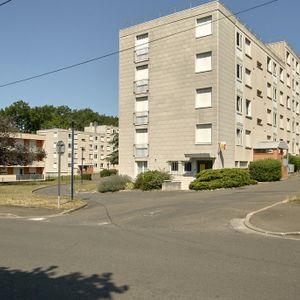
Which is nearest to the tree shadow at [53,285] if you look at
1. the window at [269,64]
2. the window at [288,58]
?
the window at [269,64]

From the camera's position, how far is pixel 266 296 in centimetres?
582

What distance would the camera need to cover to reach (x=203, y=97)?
37.7 metres

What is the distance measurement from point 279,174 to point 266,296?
97.5 feet

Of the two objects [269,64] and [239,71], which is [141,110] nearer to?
[239,71]

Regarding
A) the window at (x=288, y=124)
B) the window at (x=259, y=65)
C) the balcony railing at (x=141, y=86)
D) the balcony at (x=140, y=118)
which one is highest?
the window at (x=259, y=65)

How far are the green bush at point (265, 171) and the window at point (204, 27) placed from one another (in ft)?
39.7

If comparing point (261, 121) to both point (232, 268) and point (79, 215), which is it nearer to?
point (79, 215)

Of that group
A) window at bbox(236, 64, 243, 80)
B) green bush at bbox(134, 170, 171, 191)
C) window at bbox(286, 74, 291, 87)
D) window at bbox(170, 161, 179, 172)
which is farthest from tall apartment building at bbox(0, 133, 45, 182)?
green bush at bbox(134, 170, 171, 191)

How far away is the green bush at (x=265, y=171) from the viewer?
33.5 meters

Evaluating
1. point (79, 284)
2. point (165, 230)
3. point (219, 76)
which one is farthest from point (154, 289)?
point (219, 76)

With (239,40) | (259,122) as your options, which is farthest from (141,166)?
(239,40)

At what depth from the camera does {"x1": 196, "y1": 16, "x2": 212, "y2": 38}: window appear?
123 ft

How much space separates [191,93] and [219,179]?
37.8 feet

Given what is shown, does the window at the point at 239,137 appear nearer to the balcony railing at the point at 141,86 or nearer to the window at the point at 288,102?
the balcony railing at the point at 141,86
